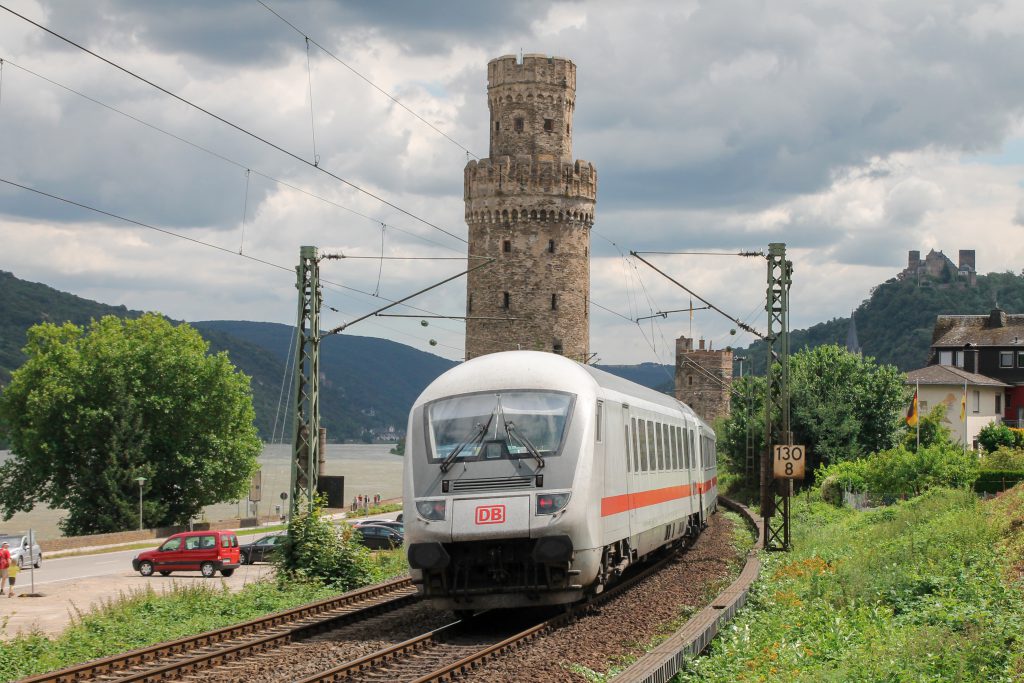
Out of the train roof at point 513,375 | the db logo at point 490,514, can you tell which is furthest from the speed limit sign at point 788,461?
the db logo at point 490,514

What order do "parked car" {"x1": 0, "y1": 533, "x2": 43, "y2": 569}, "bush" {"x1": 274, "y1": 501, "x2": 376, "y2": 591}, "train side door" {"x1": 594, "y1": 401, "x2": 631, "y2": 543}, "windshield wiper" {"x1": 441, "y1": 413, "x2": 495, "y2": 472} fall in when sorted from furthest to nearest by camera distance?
1. "parked car" {"x1": 0, "y1": 533, "x2": 43, "y2": 569}
2. "bush" {"x1": 274, "y1": 501, "x2": 376, "y2": 591}
3. "train side door" {"x1": 594, "y1": 401, "x2": 631, "y2": 543}
4. "windshield wiper" {"x1": 441, "y1": 413, "x2": 495, "y2": 472}

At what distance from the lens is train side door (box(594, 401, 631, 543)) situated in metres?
18.4

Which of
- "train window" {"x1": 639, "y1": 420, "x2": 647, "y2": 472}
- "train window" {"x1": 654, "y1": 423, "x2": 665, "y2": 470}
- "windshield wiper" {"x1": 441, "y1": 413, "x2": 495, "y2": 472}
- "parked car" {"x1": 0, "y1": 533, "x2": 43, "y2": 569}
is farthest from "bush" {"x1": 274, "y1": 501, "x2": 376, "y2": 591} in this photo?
"parked car" {"x1": 0, "y1": 533, "x2": 43, "y2": 569}

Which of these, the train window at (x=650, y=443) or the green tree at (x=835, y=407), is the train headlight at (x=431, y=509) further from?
the green tree at (x=835, y=407)

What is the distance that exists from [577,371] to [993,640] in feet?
23.2

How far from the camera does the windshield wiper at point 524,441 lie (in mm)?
17078

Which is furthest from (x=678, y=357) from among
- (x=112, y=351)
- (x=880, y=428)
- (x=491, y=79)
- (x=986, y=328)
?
(x=112, y=351)

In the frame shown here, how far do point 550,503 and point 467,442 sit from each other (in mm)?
1438

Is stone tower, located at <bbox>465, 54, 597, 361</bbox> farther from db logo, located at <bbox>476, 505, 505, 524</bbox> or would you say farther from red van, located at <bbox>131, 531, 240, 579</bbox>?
db logo, located at <bbox>476, 505, 505, 524</bbox>

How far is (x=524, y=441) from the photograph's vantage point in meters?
17.3

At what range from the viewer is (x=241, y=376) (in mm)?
67250

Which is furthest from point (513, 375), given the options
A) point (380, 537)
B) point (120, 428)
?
point (120, 428)

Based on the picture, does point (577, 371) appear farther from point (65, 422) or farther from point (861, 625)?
point (65, 422)

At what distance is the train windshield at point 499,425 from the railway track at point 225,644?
3.32 m
